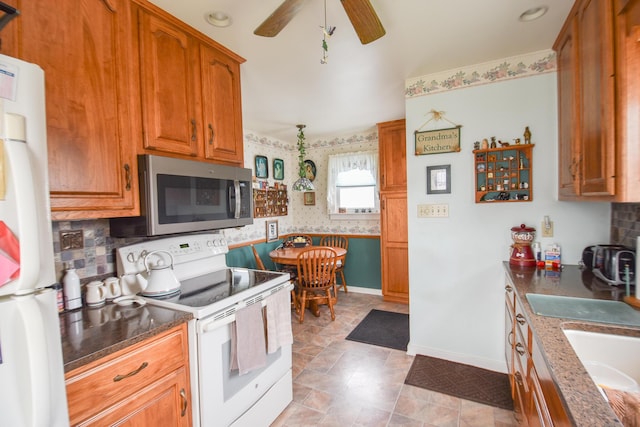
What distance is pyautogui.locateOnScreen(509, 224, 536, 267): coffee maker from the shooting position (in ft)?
6.73

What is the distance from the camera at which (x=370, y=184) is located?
4367 mm

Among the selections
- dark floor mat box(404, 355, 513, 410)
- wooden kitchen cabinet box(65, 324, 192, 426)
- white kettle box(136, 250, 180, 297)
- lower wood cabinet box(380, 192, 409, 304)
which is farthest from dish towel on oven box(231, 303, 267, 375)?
lower wood cabinet box(380, 192, 409, 304)

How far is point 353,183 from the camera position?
14.7 feet

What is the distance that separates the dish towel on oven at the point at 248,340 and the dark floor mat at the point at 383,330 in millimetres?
1511

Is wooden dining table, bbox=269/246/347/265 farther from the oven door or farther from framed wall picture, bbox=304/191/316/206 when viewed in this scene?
the oven door

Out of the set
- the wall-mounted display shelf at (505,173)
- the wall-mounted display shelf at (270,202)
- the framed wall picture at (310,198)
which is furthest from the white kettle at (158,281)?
the framed wall picture at (310,198)

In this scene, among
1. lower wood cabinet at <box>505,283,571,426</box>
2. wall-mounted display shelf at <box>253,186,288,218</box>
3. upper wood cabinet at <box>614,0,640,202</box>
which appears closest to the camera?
lower wood cabinet at <box>505,283,571,426</box>

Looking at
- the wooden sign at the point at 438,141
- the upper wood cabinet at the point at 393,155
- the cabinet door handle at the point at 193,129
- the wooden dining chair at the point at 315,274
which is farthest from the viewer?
the upper wood cabinet at the point at 393,155

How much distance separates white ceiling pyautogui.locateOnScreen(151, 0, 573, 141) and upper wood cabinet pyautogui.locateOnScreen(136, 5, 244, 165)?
3.9 inches

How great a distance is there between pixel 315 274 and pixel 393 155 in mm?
1823

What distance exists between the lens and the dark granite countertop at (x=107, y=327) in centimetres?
100

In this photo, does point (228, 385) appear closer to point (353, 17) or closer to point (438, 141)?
point (353, 17)

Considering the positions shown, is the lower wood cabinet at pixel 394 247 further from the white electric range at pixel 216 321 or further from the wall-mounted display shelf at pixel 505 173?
the white electric range at pixel 216 321

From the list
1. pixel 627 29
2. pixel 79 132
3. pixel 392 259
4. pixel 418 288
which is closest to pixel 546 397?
pixel 627 29
